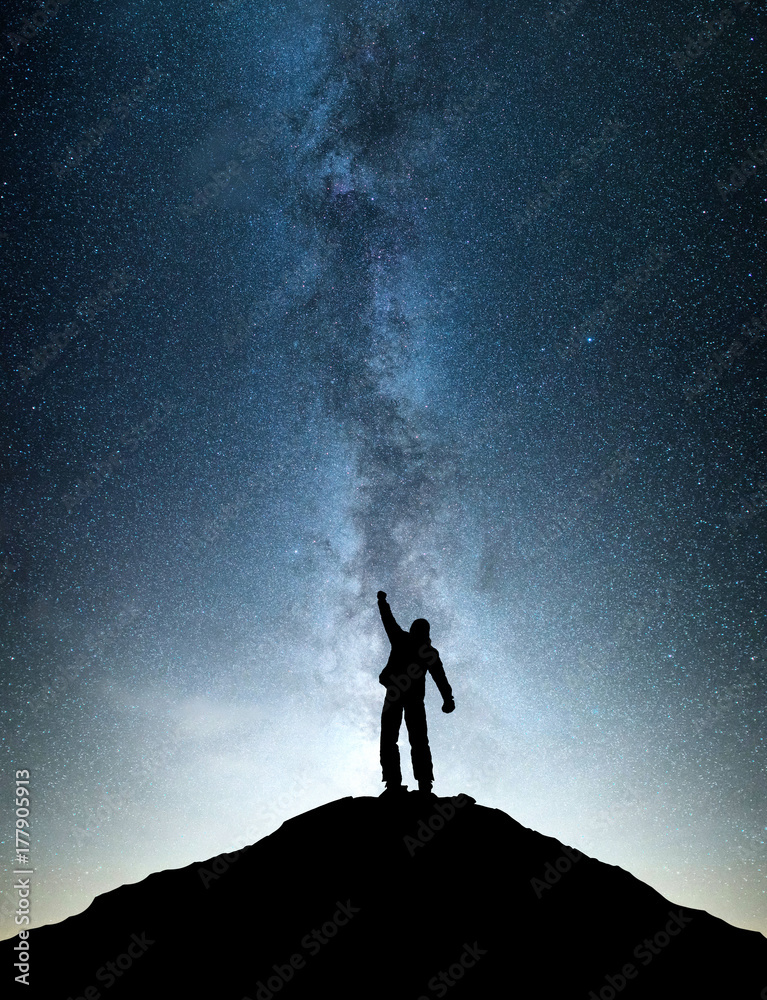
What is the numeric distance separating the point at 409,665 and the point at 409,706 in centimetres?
59

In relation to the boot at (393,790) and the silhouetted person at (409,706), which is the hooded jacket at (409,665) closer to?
the silhouetted person at (409,706)

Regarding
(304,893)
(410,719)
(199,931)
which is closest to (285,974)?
(304,893)

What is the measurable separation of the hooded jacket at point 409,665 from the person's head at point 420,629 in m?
0.03

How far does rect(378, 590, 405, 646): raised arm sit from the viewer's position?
9.11 meters

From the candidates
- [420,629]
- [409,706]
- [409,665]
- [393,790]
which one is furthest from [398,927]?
[420,629]

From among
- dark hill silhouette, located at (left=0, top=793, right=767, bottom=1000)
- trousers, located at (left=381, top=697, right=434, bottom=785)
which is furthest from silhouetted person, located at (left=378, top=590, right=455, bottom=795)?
dark hill silhouette, located at (left=0, top=793, right=767, bottom=1000)

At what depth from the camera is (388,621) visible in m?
9.16

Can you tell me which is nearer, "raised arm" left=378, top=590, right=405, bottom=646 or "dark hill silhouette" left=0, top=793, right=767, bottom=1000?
"dark hill silhouette" left=0, top=793, right=767, bottom=1000

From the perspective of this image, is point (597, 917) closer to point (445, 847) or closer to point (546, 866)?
point (546, 866)

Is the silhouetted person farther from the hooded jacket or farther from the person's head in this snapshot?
the person's head

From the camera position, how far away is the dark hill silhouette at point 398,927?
6.58 metres

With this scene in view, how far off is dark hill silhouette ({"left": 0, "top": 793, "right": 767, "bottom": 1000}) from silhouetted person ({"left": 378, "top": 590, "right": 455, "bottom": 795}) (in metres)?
0.39

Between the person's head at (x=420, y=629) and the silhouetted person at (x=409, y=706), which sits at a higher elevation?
the person's head at (x=420, y=629)

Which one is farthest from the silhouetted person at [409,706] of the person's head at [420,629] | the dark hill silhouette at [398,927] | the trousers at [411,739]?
the dark hill silhouette at [398,927]
